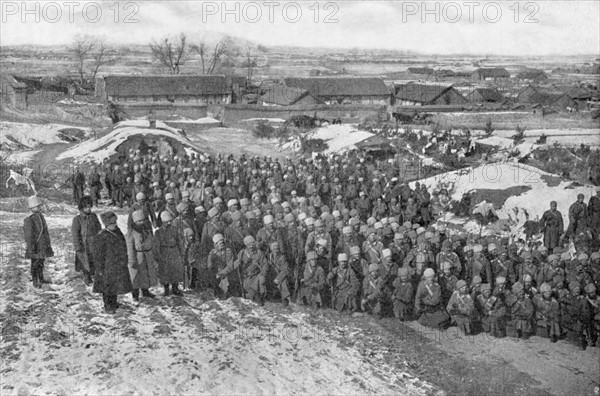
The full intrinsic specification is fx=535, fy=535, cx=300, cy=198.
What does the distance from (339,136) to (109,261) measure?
11.4 meters

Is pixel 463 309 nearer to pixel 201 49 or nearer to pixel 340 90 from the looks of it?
pixel 201 49

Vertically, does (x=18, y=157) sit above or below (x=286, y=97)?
below

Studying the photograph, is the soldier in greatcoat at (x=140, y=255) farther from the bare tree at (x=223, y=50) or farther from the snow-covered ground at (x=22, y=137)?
the snow-covered ground at (x=22, y=137)

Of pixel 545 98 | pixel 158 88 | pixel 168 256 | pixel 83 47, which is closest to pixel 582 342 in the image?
pixel 168 256

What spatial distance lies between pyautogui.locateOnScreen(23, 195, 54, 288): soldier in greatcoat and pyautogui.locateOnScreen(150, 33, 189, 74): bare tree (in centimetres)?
320

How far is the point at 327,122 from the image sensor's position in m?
18.2

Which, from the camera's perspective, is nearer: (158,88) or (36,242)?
(36,242)

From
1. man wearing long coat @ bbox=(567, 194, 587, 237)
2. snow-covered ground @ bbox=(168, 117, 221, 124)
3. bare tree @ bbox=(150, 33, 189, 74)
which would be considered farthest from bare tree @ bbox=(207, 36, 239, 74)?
man wearing long coat @ bbox=(567, 194, 587, 237)

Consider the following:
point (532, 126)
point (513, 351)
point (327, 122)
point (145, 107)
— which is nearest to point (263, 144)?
point (145, 107)

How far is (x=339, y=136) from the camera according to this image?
16.0 metres

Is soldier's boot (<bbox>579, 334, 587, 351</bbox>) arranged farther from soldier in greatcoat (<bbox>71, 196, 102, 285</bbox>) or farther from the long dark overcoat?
soldier in greatcoat (<bbox>71, 196, 102, 285</bbox>)

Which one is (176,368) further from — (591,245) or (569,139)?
(569,139)

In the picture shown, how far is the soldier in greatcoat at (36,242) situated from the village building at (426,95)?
1926 centimetres

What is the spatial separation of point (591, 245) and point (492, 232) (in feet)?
6.25
